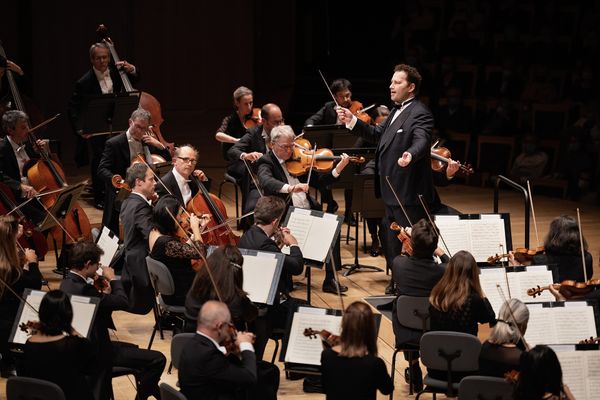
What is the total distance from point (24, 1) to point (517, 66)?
652 cm

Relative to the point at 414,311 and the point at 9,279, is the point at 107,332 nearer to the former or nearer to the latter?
the point at 9,279

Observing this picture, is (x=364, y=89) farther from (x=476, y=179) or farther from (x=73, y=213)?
(x=73, y=213)

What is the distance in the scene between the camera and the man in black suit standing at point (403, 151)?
6.55 m

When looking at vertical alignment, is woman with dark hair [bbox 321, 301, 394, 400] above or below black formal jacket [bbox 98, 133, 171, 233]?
below

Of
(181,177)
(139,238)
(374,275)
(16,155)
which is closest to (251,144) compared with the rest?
(181,177)

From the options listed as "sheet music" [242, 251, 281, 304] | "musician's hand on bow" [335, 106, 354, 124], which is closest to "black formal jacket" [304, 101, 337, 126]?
"musician's hand on bow" [335, 106, 354, 124]

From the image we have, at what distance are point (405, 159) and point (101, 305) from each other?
219 centimetres

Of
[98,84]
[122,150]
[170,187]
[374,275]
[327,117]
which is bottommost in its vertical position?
[374,275]

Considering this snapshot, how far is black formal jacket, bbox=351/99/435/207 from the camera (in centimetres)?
655

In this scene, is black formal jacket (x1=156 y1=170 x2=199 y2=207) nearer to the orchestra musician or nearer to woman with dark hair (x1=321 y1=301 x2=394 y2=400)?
the orchestra musician

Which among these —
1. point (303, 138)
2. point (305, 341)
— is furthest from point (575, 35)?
point (305, 341)

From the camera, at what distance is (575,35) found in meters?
12.5

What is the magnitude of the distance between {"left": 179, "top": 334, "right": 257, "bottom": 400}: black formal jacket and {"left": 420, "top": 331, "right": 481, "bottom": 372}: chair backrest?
988mm

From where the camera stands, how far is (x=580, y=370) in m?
4.46
